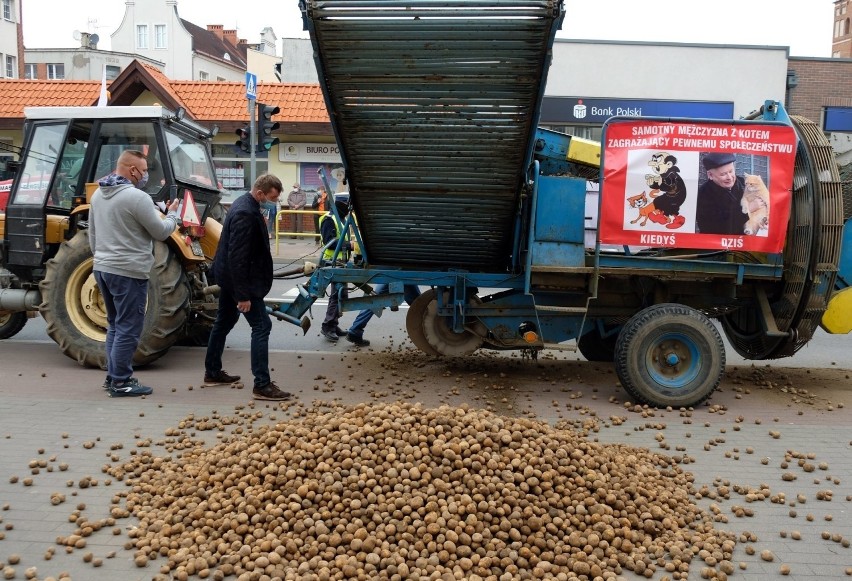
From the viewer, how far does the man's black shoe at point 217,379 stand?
723 centimetres

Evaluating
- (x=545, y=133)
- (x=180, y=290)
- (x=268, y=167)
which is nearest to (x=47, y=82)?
(x=268, y=167)

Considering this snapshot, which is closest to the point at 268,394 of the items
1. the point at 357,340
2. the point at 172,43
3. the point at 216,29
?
the point at 357,340

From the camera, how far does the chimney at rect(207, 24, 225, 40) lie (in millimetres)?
63406

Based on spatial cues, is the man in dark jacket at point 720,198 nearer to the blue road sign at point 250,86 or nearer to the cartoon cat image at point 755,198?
the cartoon cat image at point 755,198

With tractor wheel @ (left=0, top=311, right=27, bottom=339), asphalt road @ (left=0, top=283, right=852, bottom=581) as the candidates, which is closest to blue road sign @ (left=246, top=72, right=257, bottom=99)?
asphalt road @ (left=0, top=283, right=852, bottom=581)

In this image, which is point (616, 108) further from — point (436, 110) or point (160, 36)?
point (160, 36)

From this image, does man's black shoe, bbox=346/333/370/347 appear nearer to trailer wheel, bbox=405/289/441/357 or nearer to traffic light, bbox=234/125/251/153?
trailer wheel, bbox=405/289/441/357

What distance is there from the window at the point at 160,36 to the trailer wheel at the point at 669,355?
5806cm

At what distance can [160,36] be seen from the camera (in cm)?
5794

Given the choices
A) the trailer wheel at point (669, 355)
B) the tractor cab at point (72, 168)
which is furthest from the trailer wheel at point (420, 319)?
the tractor cab at point (72, 168)

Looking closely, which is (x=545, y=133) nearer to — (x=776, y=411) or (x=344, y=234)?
(x=344, y=234)

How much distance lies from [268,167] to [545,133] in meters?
19.9

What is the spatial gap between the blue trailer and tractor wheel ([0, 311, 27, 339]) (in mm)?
3881

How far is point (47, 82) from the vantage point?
2627cm
